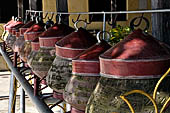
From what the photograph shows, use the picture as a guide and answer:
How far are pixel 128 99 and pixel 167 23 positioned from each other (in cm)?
42

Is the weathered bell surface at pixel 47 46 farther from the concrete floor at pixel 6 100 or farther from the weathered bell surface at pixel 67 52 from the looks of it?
the concrete floor at pixel 6 100

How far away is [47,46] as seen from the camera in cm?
179

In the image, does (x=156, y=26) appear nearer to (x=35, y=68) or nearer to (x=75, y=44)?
(x=75, y=44)

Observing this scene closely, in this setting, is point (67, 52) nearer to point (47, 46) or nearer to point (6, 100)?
point (47, 46)

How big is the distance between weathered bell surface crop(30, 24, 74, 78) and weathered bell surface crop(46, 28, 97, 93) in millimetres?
219

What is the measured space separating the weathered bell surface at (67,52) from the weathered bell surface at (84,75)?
0.54 feet

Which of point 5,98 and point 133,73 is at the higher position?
point 133,73

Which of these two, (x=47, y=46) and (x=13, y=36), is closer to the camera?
(x=47, y=46)

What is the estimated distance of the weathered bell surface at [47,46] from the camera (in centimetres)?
175

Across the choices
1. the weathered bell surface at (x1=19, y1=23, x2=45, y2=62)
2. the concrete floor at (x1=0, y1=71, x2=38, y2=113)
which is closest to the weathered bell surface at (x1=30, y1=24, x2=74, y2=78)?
the weathered bell surface at (x1=19, y1=23, x2=45, y2=62)

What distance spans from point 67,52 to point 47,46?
33 cm

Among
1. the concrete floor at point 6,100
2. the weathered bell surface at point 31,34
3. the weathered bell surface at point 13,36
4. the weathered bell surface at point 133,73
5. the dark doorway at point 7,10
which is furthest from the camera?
the dark doorway at point 7,10

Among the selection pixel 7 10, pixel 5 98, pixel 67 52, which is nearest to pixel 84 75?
pixel 67 52

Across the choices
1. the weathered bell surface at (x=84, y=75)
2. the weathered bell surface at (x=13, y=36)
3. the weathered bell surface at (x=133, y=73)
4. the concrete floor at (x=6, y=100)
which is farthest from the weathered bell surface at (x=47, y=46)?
the concrete floor at (x=6, y=100)
